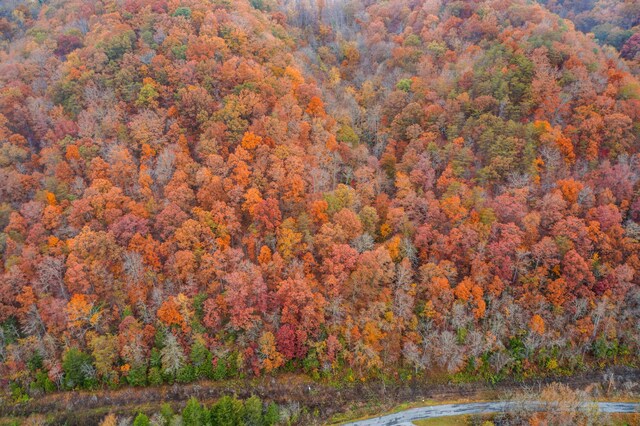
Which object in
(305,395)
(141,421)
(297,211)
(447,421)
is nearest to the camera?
(141,421)

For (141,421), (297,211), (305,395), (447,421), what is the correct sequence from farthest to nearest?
(297,211) → (305,395) → (447,421) → (141,421)

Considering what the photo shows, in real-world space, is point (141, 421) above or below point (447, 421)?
above

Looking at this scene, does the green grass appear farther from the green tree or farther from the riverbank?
the green tree

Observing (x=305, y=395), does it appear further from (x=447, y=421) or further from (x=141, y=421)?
(x=141, y=421)

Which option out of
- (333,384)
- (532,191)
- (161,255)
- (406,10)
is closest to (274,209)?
(161,255)

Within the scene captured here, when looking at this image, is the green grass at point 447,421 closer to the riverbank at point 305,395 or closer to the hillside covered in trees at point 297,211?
the riverbank at point 305,395

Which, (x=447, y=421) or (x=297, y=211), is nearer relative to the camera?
(x=447, y=421)

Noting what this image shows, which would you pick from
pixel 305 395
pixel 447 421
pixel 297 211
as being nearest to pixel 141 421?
pixel 305 395

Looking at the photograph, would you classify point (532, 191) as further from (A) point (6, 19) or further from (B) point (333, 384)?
(A) point (6, 19)

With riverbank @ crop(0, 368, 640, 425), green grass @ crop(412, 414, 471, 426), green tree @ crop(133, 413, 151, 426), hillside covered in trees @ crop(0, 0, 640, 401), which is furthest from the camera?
hillside covered in trees @ crop(0, 0, 640, 401)

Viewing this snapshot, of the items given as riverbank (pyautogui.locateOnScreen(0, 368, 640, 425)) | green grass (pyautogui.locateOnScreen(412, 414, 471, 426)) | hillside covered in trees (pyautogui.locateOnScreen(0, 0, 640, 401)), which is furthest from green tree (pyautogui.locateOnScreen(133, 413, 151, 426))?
green grass (pyautogui.locateOnScreen(412, 414, 471, 426))
